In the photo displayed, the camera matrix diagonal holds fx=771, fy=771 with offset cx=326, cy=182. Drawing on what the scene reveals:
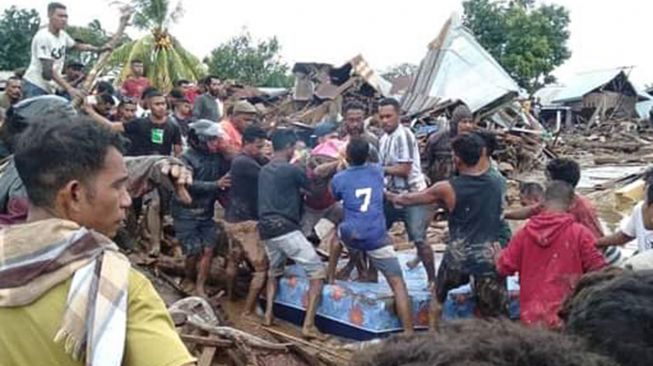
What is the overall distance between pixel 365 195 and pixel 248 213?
4.85 feet

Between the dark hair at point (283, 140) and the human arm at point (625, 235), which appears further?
the dark hair at point (283, 140)

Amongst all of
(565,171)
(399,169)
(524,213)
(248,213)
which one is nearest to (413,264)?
(399,169)

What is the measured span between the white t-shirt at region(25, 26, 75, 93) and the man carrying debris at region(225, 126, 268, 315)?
2764 millimetres

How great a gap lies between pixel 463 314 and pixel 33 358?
5338mm

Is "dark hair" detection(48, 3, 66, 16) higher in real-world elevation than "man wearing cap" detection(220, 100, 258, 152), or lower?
higher

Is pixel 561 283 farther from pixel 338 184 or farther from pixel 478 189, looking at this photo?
pixel 338 184

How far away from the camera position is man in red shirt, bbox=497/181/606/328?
16.5 feet

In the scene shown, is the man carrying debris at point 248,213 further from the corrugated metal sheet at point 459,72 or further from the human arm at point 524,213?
the corrugated metal sheet at point 459,72

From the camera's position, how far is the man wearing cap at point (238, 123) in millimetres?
7841

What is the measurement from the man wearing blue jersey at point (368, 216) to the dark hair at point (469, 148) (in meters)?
1.00

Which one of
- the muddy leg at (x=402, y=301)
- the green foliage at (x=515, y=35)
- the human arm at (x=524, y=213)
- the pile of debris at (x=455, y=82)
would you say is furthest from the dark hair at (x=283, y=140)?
the green foliage at (x=515, y=35)

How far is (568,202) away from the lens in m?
5.27

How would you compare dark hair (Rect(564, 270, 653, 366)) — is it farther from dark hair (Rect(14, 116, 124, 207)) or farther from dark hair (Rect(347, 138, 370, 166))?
dark hair (Rect(347, 138, 370, 166))

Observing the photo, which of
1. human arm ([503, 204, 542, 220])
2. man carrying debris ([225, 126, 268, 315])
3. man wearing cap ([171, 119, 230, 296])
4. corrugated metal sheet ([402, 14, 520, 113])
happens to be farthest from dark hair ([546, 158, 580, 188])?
corrugated metal sheet ([402, 14, 520, 113])
